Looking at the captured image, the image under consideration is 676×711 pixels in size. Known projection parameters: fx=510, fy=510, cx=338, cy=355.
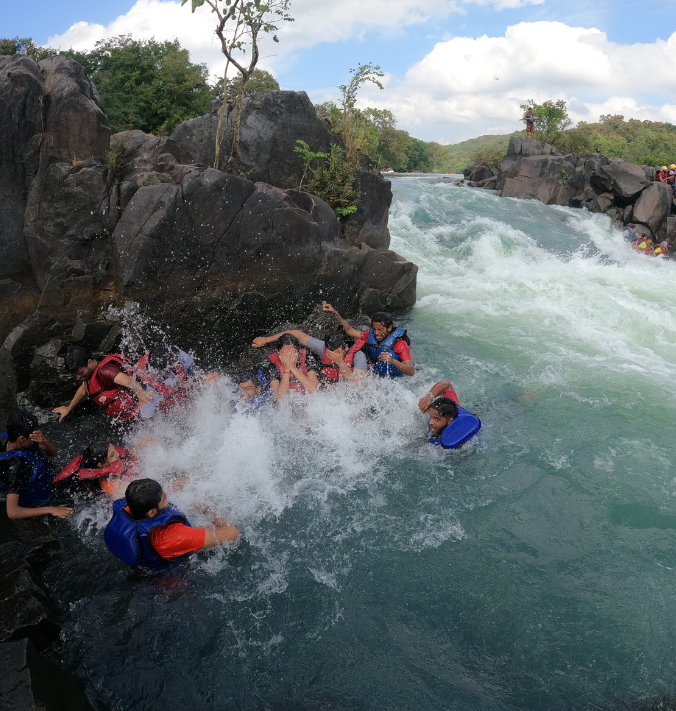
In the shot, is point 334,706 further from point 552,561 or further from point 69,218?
point 69,218

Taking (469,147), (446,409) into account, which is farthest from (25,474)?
(469,147)

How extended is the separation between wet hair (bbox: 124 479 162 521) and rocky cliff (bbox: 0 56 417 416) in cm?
389

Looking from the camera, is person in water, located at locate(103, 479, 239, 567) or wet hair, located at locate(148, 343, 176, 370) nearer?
person in water, located at locate(103, 479, 239, 567)

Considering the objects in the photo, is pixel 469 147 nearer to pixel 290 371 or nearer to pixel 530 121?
pixel 530 121

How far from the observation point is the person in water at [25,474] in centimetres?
451

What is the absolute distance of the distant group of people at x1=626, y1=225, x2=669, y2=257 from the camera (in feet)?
59.0

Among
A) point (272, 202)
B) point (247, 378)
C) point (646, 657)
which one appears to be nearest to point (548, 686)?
point (646, 657)

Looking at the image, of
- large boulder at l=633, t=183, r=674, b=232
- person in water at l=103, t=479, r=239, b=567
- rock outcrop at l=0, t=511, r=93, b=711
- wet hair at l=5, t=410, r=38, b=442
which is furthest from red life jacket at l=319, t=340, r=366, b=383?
large boulder at l=633, t=183, r=674, b=232

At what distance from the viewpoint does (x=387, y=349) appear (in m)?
6.78

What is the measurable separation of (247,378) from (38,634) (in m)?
3.87

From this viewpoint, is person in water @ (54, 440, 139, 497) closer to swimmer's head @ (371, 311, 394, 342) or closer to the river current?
the river current

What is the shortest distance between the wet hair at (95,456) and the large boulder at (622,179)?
22718mm

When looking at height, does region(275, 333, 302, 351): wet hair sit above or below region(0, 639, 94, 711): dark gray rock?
above

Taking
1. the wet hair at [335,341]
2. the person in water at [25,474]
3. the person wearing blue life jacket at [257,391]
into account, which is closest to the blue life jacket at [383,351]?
the wet hair at [335,341]
